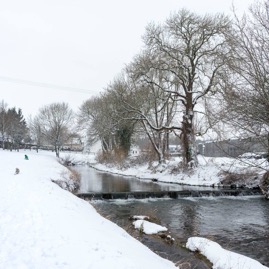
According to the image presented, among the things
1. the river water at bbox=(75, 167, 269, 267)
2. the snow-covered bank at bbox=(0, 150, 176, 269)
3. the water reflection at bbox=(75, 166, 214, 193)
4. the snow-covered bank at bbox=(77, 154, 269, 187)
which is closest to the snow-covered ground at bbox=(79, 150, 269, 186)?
the snow-covered bank at bbox=(77, 154, 269, 187)

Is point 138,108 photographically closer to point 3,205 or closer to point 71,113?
point 3,205

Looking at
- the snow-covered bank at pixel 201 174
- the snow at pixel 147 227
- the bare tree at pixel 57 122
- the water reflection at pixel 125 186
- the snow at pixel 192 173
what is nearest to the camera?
the snow at pixel 147 227

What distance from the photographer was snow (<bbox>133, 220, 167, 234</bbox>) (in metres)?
11.3

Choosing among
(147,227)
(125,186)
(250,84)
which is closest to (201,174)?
(125,186)

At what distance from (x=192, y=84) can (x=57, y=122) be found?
161 feet

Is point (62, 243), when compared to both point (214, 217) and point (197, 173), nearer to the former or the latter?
point (214, 217)

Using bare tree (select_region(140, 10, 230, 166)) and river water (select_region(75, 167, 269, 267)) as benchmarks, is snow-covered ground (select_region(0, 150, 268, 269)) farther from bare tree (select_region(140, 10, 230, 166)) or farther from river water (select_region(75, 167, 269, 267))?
bare tree (select_region(140, 10, 230, 166))

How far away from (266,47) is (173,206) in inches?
469

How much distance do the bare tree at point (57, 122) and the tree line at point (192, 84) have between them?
22811 millimetres

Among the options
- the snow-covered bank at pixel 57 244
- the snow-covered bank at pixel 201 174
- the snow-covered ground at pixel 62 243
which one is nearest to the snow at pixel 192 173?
the snow-covered bank at pixel 201 174

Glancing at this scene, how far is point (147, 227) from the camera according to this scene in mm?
11578

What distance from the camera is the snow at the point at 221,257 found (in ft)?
25.1

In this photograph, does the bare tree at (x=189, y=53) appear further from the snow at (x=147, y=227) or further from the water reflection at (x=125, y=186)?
the snow at (x=147, y=227)

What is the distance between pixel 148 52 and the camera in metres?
29.4
